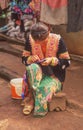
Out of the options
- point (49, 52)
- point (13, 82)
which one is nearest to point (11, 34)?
point (13, 82)

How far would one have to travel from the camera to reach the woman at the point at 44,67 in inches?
158

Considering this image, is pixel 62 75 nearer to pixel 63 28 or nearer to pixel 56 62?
pixel 56 62

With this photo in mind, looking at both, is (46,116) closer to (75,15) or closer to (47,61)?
(47,61)

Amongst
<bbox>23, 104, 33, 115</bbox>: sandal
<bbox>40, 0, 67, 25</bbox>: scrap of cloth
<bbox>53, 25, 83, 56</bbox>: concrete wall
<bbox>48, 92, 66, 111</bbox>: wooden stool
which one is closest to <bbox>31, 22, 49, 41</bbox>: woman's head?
<bbox>48, 92, 66, 111</bbox>: wooden stool

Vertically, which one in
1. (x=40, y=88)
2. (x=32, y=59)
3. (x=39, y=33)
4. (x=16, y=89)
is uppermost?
(x=39, y=33)

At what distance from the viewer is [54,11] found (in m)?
5.86

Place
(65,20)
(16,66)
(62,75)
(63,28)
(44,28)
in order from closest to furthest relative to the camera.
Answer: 1. (44,28)
2. (62,75)
3. (65,20)
4. (16,66)
5. (63,28)

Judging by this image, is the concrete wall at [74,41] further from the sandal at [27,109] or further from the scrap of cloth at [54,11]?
the sandal at [27,109]

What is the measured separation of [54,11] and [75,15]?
0.40 metres

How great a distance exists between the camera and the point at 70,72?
592 centimetres

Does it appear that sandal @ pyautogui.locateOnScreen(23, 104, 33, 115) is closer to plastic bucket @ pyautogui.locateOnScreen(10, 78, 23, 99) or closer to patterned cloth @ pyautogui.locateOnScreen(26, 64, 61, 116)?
patterned cloth @ pyautogui.locateOnScreen(26, 64, 61, 116)

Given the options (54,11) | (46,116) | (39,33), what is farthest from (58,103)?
(54,11)

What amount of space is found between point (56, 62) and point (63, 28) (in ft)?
9.95

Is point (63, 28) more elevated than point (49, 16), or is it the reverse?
point (49, 16)
